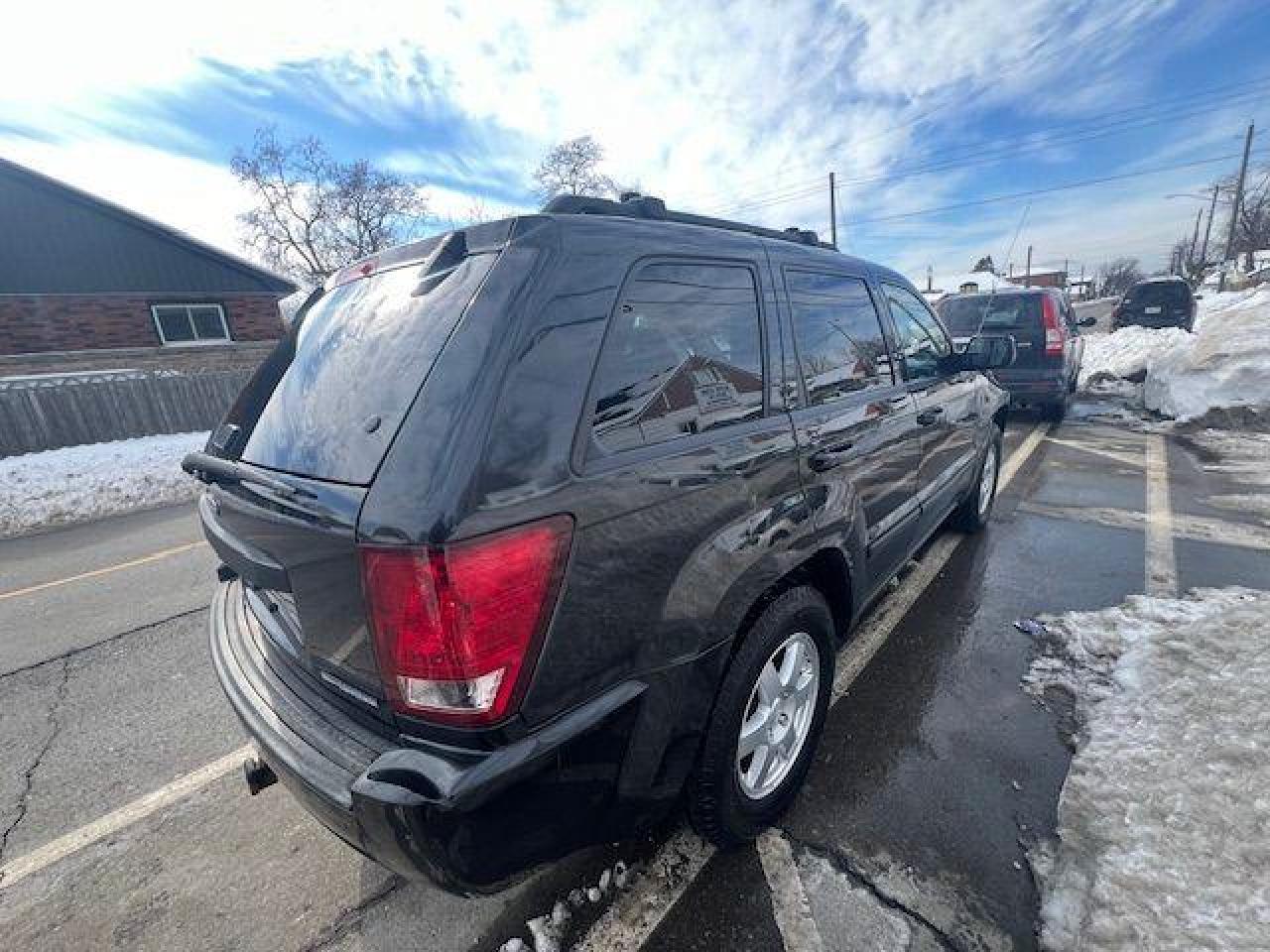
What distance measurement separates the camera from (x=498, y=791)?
1287 mm

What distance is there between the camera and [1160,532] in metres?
4.70

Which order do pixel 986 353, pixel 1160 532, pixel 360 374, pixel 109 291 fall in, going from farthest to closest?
pixel 109 291, pixel 1160 532, pixel 986 353, pixel 360 374

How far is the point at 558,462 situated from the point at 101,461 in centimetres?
1212

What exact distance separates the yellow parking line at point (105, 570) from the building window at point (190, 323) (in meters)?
15.2

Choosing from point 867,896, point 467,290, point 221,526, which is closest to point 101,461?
point 221,526

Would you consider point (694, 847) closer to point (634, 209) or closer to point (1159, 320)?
point (634, 209)

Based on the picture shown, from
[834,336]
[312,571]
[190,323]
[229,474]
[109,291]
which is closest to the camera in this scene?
[312,571]

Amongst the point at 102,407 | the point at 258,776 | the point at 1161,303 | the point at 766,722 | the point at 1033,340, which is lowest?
the point at 766,722

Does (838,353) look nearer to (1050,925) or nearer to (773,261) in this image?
(773,261)

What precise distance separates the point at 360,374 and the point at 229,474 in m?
0.55

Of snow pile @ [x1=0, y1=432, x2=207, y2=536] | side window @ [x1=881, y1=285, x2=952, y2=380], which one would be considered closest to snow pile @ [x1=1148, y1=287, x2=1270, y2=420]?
side window @ [x1=881, y1=285, x2=952, y2=380]

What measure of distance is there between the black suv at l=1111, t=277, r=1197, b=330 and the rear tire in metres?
18.6

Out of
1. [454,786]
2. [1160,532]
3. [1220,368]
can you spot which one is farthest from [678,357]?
[1220,368]

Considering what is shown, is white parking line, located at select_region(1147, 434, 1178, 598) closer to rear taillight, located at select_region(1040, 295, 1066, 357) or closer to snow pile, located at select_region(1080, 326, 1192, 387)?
rear taillight, located at select_region(1040, 295, 1066, 357)
